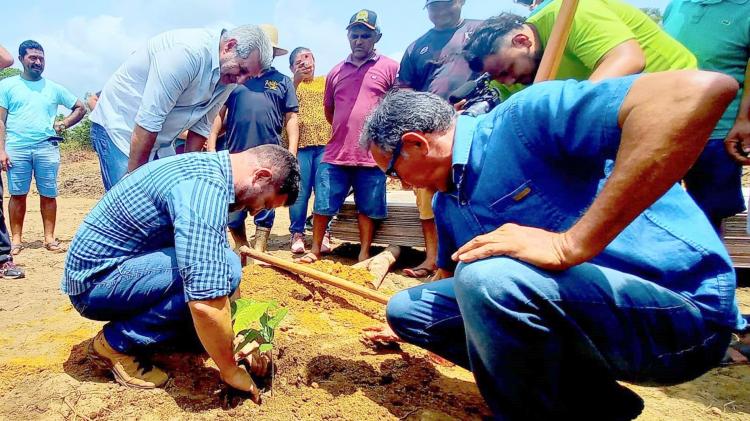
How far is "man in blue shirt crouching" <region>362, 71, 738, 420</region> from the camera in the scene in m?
1.38

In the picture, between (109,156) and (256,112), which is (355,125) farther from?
(109,156)

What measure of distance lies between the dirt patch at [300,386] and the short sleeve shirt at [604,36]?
1498 millimetres

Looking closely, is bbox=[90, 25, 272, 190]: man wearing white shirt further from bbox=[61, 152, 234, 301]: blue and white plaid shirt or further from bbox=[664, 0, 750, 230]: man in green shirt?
bbox=[664, 0, 750, 230]: man in green shirt

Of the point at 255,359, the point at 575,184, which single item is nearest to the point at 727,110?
the point at 575,184

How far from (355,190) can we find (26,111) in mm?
3586

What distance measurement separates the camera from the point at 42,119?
530cm

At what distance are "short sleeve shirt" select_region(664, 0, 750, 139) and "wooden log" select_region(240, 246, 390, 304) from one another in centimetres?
190

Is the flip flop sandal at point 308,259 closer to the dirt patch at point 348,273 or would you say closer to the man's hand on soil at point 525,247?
the dirt patch at point 348,273

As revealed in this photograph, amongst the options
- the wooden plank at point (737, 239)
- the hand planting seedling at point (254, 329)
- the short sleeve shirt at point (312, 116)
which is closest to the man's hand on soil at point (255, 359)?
the hand planting seedling at point (254, 329)

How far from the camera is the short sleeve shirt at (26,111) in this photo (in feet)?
17.0

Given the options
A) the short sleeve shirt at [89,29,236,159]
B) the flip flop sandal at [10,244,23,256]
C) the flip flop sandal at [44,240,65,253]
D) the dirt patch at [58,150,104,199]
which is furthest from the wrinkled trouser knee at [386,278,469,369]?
the dirt patch at [58,150,104,199]

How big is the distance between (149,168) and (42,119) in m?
4.17

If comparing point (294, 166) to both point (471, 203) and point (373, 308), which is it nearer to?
point (471, 203)

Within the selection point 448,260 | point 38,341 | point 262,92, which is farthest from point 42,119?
point 448,260
